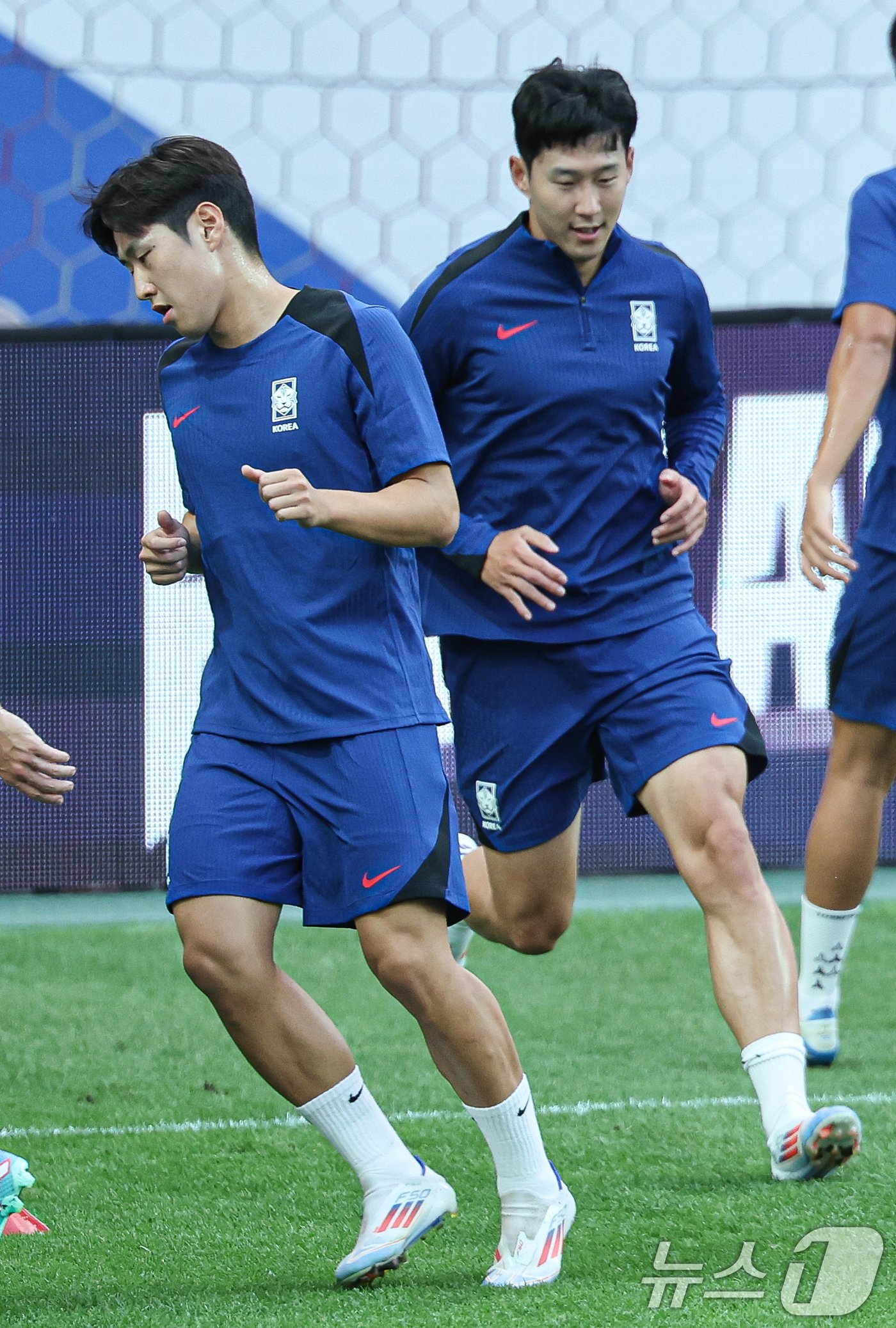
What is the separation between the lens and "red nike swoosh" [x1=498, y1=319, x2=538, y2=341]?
330 cm

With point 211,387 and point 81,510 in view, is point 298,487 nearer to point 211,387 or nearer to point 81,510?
point 211,387

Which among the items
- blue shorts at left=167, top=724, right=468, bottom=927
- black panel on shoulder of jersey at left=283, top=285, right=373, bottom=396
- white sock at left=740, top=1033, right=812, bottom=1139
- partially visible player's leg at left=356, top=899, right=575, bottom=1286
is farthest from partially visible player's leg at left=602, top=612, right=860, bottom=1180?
black panel on shoulder of jersey at left=283, top=285, right=373, bottom=396

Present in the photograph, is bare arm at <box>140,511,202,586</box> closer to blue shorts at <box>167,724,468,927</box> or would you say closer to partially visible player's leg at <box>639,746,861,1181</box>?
blue shorts at <box>167,724,468,927</box>

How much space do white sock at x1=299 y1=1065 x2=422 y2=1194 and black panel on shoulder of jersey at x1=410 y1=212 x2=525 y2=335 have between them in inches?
54.3

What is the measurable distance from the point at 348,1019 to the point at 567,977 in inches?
29.3

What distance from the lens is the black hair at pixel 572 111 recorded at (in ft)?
10.3

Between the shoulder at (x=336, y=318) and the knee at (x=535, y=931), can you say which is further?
the knee at (x=535, y=931)

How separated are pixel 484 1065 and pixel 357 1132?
8.5 inches

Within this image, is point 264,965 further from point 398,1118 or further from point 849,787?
point 849,787

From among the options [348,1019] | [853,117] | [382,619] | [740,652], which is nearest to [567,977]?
[348,1019]

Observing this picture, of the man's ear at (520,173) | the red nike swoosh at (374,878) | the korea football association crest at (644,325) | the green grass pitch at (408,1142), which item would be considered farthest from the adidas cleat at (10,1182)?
the man's ear at (520,173)

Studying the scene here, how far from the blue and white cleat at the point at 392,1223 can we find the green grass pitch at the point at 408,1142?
0.12ft

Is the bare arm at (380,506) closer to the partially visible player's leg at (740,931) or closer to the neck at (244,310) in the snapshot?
the neck at (244,310)

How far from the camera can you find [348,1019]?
4.44 meters
